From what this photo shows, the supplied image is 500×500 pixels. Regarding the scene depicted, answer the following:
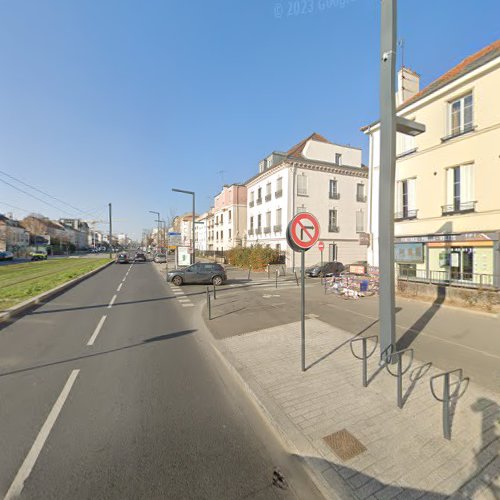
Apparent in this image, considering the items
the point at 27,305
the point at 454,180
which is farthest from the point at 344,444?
the point at 454,180

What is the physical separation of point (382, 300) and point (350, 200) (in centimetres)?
2583

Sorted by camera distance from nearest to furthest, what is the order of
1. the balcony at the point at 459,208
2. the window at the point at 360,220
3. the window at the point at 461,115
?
the balcony at the point at 459,208
the window at the point at 461,115
the window at the point at 360,220

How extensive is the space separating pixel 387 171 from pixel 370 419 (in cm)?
364

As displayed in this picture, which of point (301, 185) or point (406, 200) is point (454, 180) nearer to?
point (406, 200)

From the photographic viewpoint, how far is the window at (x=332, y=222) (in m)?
27.3

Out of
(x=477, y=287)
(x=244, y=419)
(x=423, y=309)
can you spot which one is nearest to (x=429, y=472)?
(x=244, y=419)

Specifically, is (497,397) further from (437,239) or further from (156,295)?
(156,295)

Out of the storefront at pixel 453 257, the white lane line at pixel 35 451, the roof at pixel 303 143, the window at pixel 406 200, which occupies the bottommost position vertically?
the white lane line at pixel 35 451

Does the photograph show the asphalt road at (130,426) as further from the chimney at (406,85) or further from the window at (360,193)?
the window at (360,193)

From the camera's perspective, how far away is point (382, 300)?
4527mm

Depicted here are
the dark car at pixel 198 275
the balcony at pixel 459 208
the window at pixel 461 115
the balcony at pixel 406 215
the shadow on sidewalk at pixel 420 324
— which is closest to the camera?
the shadow on sidewalk at pixel 420 324

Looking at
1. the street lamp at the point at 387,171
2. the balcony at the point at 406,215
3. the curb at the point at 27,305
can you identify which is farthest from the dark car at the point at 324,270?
the street lamp at the point at 387,171

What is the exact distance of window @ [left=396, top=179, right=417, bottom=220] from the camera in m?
12.9

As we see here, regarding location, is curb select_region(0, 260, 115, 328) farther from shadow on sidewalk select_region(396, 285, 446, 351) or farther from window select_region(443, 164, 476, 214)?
window select_region(443, 164, 476, 214)
